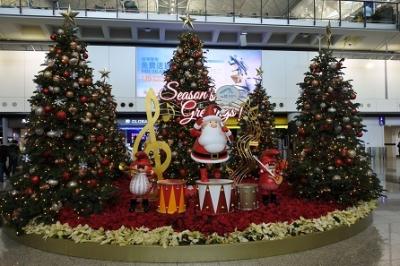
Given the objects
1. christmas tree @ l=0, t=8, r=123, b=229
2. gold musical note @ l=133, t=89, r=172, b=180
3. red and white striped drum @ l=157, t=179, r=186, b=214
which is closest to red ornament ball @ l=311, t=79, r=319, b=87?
gold musical note @ l=133, t=89, r=172, b=180

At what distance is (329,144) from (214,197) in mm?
2591

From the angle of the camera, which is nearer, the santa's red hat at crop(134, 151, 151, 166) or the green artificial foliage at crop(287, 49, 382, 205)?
the santa's red hat at crop(134, 151, 151, 166)

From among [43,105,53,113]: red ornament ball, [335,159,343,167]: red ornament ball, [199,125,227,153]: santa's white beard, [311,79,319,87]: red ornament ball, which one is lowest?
[335,159,343,167]: red ornament ball

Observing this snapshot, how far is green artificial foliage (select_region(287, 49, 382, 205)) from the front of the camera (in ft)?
22.6

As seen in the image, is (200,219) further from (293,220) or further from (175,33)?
(175,33)

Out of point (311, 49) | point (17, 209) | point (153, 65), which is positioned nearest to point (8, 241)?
point (17, 209)

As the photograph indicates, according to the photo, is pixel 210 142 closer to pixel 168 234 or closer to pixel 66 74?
pixel 168 234

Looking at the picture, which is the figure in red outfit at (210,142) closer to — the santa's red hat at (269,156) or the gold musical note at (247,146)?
the santa's red hat at (269,156)

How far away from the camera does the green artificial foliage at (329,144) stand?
688 centimetres

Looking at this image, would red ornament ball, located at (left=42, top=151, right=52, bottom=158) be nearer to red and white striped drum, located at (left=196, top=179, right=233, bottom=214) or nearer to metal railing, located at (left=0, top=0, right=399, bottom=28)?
red and white striped drum, located at (left=196, top=179, right=233, bottom=214)

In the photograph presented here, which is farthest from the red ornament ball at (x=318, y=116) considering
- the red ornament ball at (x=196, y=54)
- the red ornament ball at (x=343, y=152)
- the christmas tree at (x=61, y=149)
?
the christmas tree at (x=61, y=149)

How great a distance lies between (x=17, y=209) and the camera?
19.1 feet

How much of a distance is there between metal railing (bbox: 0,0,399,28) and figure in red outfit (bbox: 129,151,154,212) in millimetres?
11784

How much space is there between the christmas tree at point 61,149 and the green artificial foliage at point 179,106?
3.29 meters
